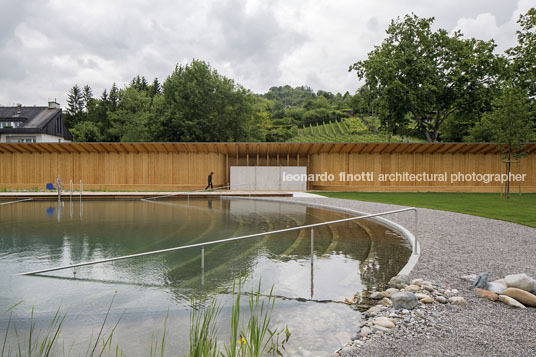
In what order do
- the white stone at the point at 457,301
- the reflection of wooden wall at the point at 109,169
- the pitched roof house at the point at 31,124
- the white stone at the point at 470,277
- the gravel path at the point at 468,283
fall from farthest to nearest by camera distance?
the pitched roof house at the point at 31,124
the reflection of wooden wall at the point at 109,169
the white stone at the point at 470,277
the white stone at the point at 457,301
the gravel path at the point at 468,283

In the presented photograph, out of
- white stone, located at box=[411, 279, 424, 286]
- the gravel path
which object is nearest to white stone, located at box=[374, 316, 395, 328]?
the gravel path

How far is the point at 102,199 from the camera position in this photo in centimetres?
2075

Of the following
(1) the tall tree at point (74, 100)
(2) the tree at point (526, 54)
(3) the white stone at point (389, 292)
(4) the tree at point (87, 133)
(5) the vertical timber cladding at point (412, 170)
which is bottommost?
(3) the white stone at point (389, 292)

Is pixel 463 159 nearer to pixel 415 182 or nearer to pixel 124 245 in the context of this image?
pixel 415 182

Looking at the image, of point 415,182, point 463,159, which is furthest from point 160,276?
point 463,159

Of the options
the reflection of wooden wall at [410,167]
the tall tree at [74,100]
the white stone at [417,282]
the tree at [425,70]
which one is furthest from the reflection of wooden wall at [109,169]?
the tall tree at [74,100]

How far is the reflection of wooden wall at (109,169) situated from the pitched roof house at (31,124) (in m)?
24.7

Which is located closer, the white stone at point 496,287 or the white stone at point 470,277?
the white stone at point 496,287

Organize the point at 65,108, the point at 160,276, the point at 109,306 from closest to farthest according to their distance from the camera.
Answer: the point at 109,306 → the point at 160,276 → the point at 65,108

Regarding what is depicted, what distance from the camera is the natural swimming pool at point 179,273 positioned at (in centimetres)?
427

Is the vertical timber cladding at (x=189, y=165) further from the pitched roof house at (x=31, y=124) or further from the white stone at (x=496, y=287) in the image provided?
the pitched roof house at (x=31, y=124)

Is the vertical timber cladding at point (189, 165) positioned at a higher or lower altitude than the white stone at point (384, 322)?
higher

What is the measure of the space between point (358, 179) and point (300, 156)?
4.86m

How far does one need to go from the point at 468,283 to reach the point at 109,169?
1040 inches
